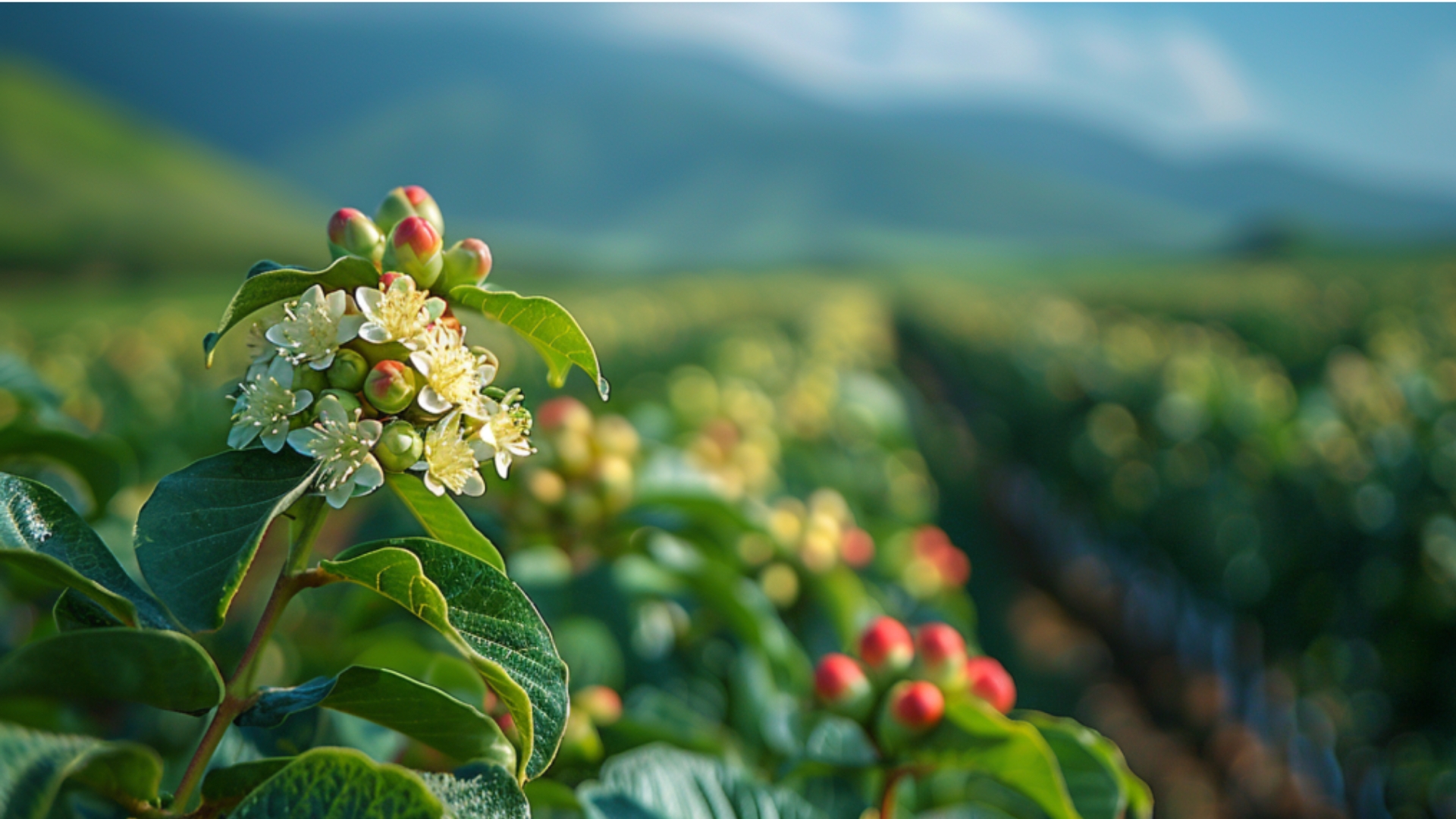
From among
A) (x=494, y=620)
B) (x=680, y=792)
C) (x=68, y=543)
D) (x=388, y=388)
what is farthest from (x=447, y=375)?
(x=680, y=792)

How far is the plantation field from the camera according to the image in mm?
1397

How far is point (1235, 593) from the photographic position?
12.8 feet

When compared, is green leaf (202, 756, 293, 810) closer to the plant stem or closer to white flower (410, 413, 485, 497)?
the plant stem

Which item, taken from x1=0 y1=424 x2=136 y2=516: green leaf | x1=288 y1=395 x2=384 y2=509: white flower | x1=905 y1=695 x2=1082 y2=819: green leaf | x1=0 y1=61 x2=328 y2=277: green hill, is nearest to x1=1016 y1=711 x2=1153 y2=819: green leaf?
x1=905 y1=695 x2=1082 y2=819: green leaf

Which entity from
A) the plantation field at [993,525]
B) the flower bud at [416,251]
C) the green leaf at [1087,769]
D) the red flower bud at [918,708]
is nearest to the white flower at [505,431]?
the flower bud at [416,251]

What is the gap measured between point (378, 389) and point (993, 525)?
7047 mm

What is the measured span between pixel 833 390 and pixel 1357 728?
7.56 ft

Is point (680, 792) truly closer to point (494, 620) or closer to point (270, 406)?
point (494, 620)

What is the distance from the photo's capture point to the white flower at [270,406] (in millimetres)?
575

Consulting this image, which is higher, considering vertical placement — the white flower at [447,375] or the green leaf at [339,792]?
the white flower at [447,375]

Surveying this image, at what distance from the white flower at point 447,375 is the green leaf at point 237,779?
0.25 m

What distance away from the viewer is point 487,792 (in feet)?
1.90

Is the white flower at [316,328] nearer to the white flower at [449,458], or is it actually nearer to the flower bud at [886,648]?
the white flower at [449,458]

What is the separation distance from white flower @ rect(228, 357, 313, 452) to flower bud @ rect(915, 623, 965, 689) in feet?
2.29
